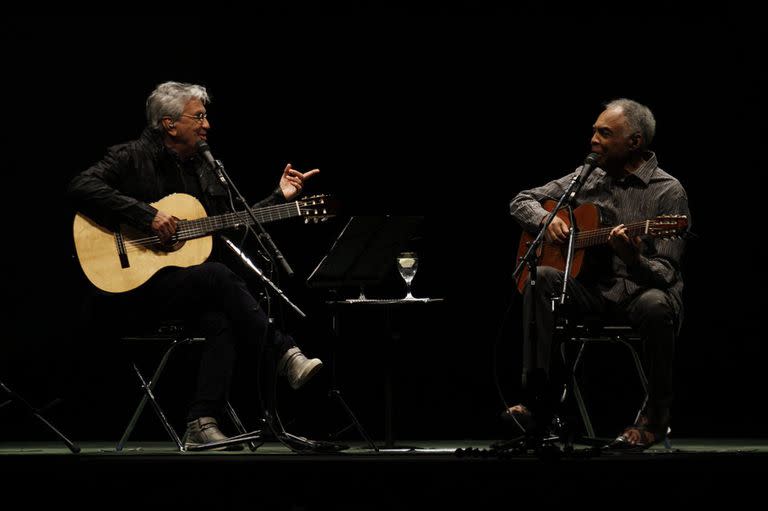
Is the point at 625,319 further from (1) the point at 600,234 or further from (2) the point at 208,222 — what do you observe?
(2) the point at 208,222

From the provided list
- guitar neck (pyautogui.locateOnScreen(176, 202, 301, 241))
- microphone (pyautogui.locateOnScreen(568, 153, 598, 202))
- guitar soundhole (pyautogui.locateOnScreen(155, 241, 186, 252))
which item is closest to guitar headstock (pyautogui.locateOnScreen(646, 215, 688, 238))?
microphone (pyautogui.locateOnScreen(568, 153, 598, 202))

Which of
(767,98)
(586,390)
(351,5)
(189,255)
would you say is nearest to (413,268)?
(189,255)

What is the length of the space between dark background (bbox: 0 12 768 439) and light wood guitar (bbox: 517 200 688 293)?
3.25ft

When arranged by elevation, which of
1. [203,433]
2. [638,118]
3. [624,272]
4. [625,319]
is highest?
[638,118]

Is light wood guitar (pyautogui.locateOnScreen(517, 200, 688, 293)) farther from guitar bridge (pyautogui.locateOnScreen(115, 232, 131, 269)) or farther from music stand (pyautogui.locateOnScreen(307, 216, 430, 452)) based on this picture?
guitar bridge (pyautogui.locateOnScreen(115, 232, 131, 269))

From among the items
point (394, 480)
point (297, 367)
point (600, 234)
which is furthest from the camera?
point (600, 234)

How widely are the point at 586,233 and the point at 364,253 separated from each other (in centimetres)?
85

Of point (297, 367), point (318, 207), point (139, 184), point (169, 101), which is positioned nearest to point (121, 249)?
point (139, 184)

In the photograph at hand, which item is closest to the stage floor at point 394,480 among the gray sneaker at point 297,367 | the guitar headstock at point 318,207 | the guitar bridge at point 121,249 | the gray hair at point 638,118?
the gray sneaker at point 297,367

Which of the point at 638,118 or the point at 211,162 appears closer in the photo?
the point at 211,162

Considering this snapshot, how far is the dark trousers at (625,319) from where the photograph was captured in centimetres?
392

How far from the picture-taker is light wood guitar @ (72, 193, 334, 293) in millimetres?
4336

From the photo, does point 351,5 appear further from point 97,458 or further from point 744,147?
point 97,458

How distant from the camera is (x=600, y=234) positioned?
416 centimetres
